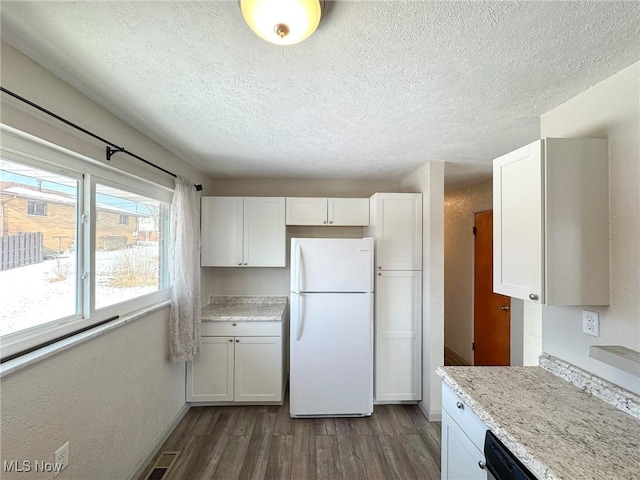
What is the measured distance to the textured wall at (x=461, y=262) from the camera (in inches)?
139

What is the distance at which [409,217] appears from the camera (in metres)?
2.68

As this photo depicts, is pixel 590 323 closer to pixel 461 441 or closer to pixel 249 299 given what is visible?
pixel 461 441

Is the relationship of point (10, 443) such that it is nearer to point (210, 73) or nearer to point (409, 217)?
point (210, 73)

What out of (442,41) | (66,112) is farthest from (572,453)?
(66,112)

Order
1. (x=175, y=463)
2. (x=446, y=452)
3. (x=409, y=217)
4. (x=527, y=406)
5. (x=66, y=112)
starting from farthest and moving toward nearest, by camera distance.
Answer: (x=409, y=217) → (x=175, y=463) → (x=446, y=452) → (x=66, y=112) → (x=527, y=406)

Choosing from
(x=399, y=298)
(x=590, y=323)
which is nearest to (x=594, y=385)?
(x=590, y=323)

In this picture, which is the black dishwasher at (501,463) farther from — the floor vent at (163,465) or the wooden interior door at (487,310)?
the wooden interior door at (487,310)

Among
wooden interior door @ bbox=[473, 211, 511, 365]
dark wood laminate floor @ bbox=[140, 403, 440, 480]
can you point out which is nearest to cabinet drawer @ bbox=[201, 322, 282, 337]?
dark wood laminate floor @ bbox=[140, 403, 440, 480]

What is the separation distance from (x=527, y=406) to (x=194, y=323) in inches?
94.1

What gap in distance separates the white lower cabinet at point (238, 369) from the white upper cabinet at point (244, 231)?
721 mm

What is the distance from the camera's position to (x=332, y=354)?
251 centimetres

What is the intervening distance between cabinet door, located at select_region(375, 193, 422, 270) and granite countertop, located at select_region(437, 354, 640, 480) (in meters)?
1.29

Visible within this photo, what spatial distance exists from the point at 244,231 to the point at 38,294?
182 centimetres

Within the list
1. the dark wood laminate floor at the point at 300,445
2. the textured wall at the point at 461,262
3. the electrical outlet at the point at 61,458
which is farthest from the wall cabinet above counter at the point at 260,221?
the electrical outlet at the point at 61,458
